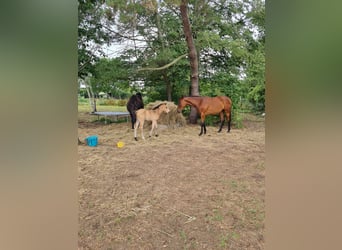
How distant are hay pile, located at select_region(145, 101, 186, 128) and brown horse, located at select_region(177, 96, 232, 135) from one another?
0.04 m

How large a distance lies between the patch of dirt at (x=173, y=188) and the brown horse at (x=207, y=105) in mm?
117

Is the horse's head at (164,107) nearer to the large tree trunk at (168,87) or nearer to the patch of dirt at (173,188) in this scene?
the large tree trunk at (168,87)

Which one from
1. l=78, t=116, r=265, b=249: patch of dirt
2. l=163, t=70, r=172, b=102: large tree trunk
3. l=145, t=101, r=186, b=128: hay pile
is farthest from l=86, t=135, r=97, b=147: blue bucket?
l=163, t=70, r=172, b=102: large tree trunk

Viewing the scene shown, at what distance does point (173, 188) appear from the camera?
4.60 ft

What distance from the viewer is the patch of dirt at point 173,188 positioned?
3.87 feet

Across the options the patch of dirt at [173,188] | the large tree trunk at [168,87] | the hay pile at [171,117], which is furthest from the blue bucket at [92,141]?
the large tree trunk at [168,87]

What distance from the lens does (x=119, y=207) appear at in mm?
1307

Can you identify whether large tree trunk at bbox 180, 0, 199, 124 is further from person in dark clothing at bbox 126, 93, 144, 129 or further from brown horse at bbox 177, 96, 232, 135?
person in dark clothing at bbox 126, 93, 144, 129

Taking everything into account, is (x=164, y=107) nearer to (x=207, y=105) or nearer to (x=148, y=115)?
(x=148, y=115)
